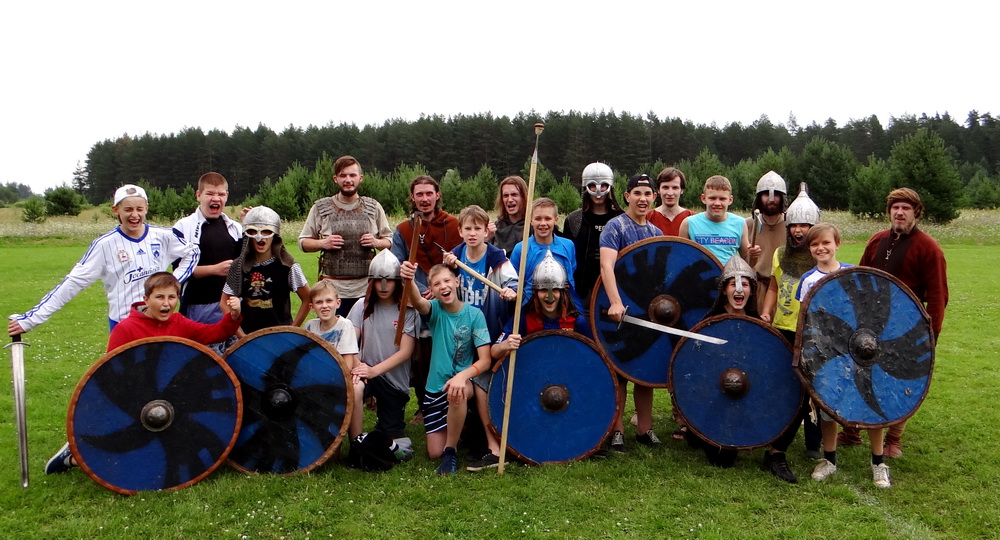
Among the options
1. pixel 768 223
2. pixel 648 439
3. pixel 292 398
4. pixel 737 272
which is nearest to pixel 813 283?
pixel 737 272

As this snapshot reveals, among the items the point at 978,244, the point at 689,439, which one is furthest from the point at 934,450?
the point at 978,244

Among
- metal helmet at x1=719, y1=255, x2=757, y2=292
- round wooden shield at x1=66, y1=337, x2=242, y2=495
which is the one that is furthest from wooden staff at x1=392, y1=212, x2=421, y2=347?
metal helmet at x1=719, y1=255, x2=757, y2=292

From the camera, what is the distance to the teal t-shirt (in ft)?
15.2

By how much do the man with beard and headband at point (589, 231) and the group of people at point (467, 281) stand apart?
0.04 feet

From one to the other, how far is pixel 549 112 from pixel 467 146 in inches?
427

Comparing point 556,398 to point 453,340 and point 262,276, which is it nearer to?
point 453,340

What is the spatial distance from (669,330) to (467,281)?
1497 mm

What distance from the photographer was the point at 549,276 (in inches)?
178

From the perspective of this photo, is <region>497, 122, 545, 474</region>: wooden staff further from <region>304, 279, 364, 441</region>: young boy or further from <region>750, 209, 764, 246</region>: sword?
<region>750, 209, 764, 246</region>: sword

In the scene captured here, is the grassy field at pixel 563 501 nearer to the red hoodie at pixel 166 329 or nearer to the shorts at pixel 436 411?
the shorts at pixel 436 411

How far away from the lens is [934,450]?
4.98 metres

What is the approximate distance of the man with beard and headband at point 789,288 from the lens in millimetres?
4469

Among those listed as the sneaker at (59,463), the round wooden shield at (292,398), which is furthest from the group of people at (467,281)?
the round wooden shield at (292,398)

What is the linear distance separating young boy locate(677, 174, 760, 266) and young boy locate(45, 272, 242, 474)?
10.8ft
